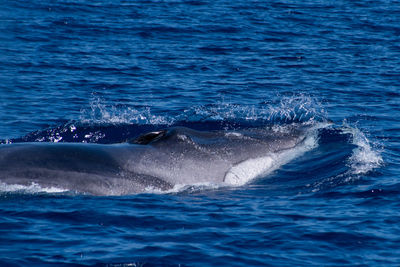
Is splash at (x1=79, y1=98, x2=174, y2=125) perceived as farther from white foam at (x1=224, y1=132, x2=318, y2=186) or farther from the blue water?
white foam at (x1=224, y1=132, x2=318, y2=186)

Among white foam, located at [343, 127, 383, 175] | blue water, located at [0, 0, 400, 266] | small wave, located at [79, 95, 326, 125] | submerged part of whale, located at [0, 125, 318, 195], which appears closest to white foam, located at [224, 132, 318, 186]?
submerged part of whale, located at [0, 125, 318, 195]

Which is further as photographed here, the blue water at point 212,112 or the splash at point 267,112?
the splash at point 267,112

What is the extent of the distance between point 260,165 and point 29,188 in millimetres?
5699

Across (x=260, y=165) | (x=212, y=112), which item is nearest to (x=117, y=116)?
(x=212, y=112)

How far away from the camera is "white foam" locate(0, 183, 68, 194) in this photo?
14.8 metres

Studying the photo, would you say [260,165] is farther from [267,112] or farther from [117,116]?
[117,116]

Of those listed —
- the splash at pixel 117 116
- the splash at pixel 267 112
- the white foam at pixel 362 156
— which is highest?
the white foam at pixel 362 156

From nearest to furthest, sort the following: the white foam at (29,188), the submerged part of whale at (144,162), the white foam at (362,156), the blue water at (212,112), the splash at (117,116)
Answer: the blue water at (212,112) → the white foam at (29,188) → the submerged part of whale at (144,162) → the white foam at (362,156) → the splash at (117,116)

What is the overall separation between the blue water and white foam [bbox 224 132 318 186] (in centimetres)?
21

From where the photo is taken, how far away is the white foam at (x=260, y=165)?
1725 centimetres

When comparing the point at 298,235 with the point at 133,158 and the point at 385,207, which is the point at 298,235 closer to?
the point at 385,207

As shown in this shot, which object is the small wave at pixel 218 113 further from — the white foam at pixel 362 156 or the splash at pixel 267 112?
the white foam at pixel 362 156

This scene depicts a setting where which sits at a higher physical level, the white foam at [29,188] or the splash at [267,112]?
the white foam at [29,188]

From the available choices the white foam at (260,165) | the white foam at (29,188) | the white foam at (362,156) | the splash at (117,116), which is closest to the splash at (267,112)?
the splash at (117,116)
